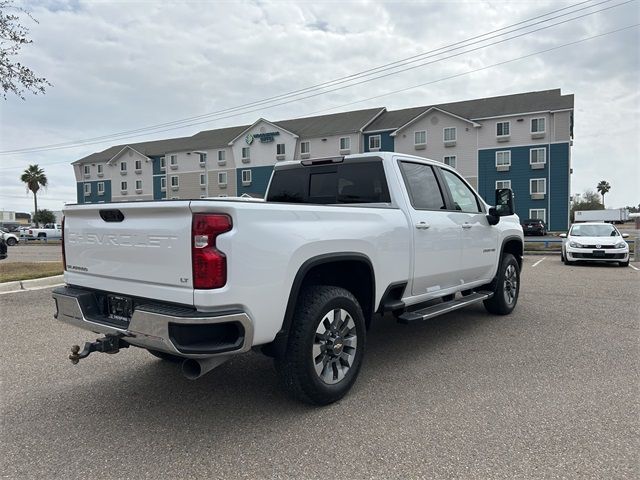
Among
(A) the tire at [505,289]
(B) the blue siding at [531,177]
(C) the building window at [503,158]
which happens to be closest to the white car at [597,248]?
(A) the tire at [505,289]

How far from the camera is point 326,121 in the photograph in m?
50.3

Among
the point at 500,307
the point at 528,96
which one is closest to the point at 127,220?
the point at 500,307

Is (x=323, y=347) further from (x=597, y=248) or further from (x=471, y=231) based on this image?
(x=597, y=248)

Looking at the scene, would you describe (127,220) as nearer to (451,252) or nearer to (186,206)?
(186,206)

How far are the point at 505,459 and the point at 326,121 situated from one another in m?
49.5

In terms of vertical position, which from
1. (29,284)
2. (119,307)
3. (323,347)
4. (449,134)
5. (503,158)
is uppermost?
(449,134)

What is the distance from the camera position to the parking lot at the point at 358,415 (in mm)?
2771

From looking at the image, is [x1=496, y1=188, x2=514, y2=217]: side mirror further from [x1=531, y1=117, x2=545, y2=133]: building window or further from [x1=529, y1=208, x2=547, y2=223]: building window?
[x1=529, y1=208, x2=547, y2=223]: building window

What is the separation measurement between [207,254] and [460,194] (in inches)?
148

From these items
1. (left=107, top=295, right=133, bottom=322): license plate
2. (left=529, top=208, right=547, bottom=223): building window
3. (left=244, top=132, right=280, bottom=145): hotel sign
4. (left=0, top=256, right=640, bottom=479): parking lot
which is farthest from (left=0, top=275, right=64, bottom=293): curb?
(left=244, top=132, right=280, bottom=145): hotel sign

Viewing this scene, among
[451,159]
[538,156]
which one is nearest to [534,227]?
[538,156]

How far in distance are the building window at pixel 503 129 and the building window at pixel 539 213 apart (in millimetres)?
7012

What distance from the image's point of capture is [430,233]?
467cm

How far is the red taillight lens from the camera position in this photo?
2.81 metres
